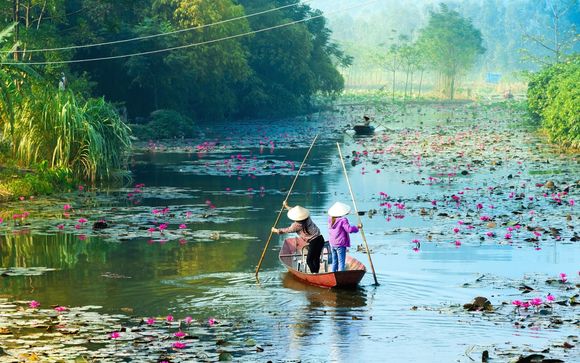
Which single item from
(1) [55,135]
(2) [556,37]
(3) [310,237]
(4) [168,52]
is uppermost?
(2) [556,37]

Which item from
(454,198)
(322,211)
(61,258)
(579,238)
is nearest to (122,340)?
(61,258)

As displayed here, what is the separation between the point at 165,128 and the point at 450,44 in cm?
9034

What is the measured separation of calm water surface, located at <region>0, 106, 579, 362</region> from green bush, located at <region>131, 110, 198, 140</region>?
2684 cm

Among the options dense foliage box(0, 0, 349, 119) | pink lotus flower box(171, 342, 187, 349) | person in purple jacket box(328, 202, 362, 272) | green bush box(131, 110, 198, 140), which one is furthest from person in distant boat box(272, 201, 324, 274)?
green bush box(131, 110, 198, 140)

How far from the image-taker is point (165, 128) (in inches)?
2235

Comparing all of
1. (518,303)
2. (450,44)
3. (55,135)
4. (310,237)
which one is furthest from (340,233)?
(450,44)

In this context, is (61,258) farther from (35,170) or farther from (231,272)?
(35,170)

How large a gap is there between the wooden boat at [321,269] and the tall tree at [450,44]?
4686 inches

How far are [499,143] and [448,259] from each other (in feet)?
102

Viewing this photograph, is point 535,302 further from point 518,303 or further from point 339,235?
point 339,235

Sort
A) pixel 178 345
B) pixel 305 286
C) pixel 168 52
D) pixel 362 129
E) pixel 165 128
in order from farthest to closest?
pixel 168 52, pixel 362 129, pixel 165 128, pixel 305 286, pixel 178 345

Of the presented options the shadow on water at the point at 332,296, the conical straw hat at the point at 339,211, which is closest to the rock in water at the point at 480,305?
the shadow on water at the point at 332,296

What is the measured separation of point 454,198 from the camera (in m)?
28.9

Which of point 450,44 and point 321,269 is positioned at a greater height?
point 450,44
